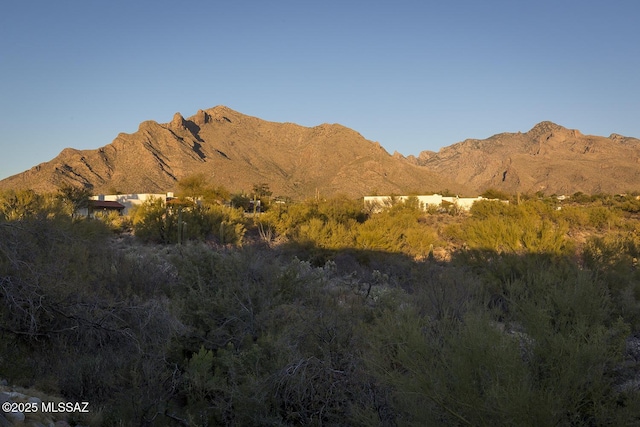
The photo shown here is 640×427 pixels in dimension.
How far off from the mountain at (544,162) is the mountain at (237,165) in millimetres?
17078

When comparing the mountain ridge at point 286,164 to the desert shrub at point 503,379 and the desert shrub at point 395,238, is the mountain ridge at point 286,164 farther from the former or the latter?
the desert shrub at point 503,379

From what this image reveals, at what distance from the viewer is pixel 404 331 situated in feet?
16.5

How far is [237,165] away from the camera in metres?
86.2

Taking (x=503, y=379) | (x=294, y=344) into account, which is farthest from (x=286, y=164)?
(x=503, y=379)

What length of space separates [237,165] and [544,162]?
5943cm

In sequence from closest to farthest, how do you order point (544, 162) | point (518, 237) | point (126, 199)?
point (518, 237) < point (126, 199) < point (544, 162)

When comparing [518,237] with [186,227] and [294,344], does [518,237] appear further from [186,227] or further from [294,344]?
[186,227]

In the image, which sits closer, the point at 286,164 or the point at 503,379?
the point at 503,379

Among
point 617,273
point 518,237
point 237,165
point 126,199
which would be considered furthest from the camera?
point 237,165

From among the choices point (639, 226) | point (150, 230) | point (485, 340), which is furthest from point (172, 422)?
point (639, 226)

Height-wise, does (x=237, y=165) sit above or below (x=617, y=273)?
above

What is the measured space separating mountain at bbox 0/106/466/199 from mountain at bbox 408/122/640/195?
56.0 ft

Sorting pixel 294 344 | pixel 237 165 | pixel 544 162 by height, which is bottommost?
pixel 294 344

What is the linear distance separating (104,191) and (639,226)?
215 feet
